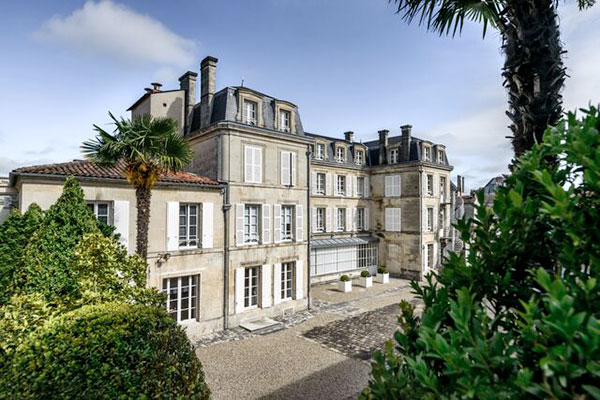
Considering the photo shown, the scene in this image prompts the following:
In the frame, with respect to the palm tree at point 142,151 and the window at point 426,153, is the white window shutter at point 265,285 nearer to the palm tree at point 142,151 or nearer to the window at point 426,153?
the palm tree at point 142,151

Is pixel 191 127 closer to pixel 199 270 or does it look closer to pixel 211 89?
pixel 211 89

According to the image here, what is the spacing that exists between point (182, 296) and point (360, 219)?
1601cm

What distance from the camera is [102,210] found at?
10.8m

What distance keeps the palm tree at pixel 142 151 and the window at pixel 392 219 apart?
1811 cm

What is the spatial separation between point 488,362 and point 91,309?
6153mm

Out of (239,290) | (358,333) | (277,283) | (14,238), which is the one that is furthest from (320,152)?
(14,238)

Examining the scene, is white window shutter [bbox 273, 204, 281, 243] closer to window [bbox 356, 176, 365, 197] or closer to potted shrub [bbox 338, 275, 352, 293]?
potted shrub [bbox 338, 275, 352, 293]

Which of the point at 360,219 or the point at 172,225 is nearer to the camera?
the point at 172,225

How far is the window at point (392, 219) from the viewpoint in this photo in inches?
949

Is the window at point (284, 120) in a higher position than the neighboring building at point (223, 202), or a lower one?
higher

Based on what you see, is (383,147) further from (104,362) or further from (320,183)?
(104,362)

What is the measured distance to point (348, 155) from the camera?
24453 mm

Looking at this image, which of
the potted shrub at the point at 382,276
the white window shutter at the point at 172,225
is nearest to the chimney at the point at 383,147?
the potted shrub at the point at 382,276

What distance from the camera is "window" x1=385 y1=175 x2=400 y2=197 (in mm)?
24141
